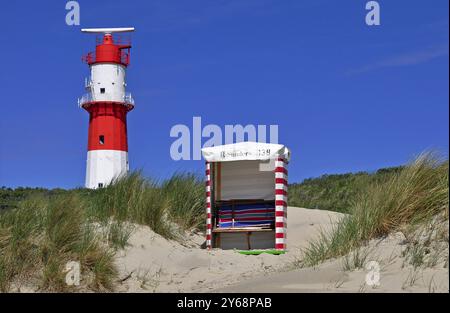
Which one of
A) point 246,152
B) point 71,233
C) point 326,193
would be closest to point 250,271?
point 71,233

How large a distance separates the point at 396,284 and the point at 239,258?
5.27 meters

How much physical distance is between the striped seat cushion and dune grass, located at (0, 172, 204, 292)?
196 centimetres

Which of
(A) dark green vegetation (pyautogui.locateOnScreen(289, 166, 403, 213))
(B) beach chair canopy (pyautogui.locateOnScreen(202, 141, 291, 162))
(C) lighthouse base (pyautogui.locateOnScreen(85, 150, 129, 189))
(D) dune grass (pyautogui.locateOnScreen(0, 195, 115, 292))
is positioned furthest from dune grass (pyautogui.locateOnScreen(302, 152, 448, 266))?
(C) lighthouse base (pyautogui.locateOnScreen(85, 150, 129, 189))

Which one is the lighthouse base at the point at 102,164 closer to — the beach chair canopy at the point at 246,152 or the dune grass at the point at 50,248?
the beach chair canopy at the point at 246,152

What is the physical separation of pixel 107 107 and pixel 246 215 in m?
24.0

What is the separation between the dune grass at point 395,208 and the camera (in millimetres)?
10414

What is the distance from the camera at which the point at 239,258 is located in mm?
13297

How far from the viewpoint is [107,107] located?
38531 mm

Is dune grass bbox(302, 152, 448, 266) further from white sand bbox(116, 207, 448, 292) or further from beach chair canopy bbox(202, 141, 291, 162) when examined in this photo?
beach chair canopy bbox(202, 141, 291, 162)

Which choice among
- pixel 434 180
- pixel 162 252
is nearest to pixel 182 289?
pixel 162 252

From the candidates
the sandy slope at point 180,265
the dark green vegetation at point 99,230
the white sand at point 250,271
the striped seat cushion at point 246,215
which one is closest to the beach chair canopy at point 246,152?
the striped seat cushion at point 246,215

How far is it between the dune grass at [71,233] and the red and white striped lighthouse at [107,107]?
23413 mm

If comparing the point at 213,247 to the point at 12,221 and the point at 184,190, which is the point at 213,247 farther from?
the point at 12,221

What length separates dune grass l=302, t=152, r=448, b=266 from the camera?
410 inches
